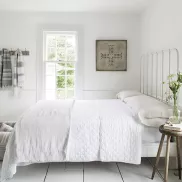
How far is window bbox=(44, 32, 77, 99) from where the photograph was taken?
5.07m

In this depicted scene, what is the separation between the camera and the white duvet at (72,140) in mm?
2646

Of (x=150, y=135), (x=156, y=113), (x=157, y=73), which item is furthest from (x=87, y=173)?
(x=157, y=73)

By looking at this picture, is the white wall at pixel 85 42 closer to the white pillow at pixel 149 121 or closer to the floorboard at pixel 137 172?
the floorboard at pixel 137 172

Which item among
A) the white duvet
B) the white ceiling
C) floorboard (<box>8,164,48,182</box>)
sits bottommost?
floorboard (<box>8,164,48,182</box>)

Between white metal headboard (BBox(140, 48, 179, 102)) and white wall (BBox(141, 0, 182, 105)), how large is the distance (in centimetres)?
11

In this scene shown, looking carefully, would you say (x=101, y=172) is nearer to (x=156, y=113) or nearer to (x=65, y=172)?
(x=65, y=172)

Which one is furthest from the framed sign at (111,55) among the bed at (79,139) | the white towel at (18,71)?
the bed at (79,139)

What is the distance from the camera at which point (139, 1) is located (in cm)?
417

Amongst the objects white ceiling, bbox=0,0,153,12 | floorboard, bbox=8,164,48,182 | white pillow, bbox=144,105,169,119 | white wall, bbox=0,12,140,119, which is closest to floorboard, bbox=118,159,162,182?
white pillow, bbox=144,105,169,119

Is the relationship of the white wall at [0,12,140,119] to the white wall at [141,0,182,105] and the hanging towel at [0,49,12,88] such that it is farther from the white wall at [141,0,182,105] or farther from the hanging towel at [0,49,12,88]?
the white wall at [141,0,182,105]

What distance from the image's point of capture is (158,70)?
388cm

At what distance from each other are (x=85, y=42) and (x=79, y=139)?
9.23 ft

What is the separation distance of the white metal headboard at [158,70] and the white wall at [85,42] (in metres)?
0.40

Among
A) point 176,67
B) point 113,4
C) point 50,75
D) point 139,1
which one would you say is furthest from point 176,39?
point 50,75
